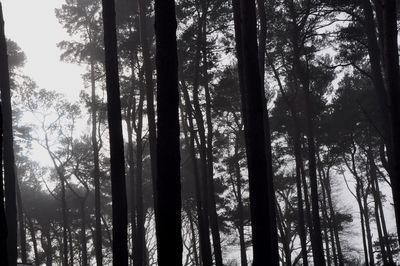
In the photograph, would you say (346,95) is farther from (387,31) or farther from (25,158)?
(25,158)

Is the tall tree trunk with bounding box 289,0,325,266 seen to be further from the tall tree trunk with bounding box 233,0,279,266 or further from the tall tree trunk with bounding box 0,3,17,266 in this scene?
the tall tree trunk with bounding box 0,3,17,266

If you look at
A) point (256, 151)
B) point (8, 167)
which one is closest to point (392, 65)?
point (256, 151)

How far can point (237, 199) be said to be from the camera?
Result: 1216 inches

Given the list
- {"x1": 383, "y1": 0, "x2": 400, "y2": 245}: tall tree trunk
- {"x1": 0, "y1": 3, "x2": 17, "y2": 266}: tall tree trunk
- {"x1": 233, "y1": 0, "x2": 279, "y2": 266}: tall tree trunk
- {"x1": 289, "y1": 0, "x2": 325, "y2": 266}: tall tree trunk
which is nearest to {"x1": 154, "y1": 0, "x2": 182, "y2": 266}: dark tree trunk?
{"x1": 233, "y1": 0, "x2": 279, "y2": 266}: tall tree trunk

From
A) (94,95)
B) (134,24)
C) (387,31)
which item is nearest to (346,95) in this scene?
(134,24)

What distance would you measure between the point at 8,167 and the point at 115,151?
6.58 meters

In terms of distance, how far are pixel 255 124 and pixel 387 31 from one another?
3.74 m

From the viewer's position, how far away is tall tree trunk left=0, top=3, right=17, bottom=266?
15.5m

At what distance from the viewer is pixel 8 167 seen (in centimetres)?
1595

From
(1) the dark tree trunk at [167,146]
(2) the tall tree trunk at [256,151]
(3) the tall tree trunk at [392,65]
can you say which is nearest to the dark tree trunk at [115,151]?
(2) the tall tree trunk at [256,151]

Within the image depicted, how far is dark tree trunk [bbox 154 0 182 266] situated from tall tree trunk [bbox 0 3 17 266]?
957 cm

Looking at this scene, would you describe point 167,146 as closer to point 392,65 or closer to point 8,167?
point 392,65

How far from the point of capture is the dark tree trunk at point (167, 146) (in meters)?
7.30

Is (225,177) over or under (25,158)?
under
